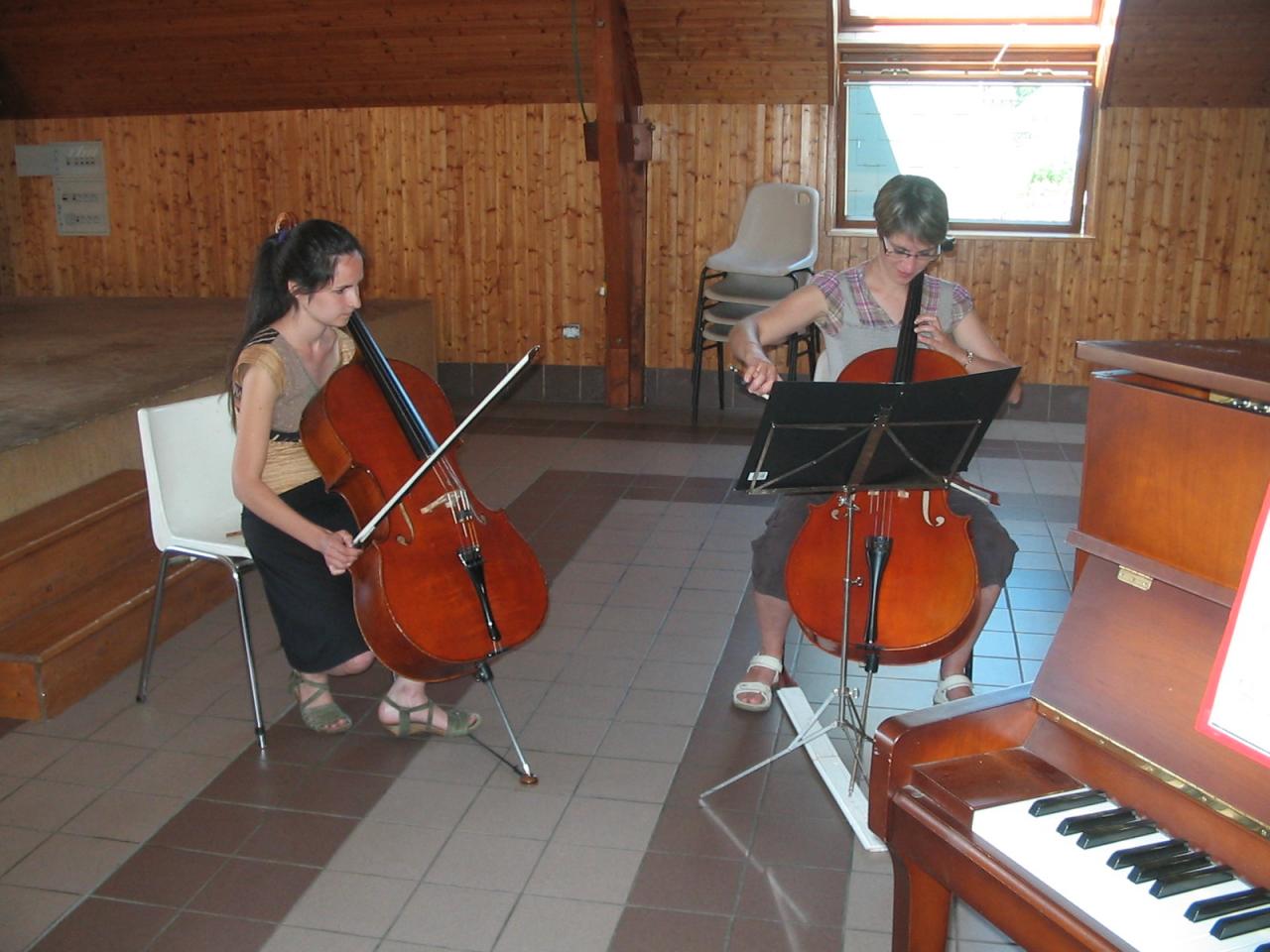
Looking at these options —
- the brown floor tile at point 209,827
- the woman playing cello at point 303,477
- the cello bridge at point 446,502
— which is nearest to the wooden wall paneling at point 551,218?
the woman playing cello at point 303,477

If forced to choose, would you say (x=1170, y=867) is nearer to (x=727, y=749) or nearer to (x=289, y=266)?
(x=727, y=749)

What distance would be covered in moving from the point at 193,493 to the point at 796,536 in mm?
1521

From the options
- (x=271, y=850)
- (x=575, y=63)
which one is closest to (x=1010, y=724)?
(x=271, y=850)

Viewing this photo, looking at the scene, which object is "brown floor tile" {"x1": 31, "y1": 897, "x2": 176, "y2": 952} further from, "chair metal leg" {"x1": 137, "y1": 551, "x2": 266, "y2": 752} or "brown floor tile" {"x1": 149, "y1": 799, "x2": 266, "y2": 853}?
"chair metal leg" {"x1": 137, "y1": 551, "x2": 266, "y2": 752}

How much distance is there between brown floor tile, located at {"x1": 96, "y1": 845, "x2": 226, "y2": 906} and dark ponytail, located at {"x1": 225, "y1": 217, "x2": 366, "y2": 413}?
39.2 inches

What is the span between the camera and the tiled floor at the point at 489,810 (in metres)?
2.31

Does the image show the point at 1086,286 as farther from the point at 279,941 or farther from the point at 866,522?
the point at 279,941

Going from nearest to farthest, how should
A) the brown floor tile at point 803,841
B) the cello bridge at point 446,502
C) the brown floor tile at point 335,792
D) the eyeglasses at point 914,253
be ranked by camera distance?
the brown floor tile at point 803,841
the cello bridge at point 446,502
the brown floor tile at point 335,792
the eyeglasses at point 914,253

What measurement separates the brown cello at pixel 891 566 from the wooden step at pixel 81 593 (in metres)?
1.85

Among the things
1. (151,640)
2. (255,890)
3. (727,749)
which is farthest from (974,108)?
(255,890)

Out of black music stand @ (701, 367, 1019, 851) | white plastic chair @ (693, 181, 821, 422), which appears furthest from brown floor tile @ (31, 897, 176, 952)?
white plastic chair @ (693, 181, 821, 422)

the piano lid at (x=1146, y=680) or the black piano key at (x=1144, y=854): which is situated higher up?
the piano lid at (x=1146, y=680)

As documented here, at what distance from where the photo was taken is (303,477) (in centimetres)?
294

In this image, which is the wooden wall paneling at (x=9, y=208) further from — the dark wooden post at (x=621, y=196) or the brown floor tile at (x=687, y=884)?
the brown floor tile at (x=687, y=884)
